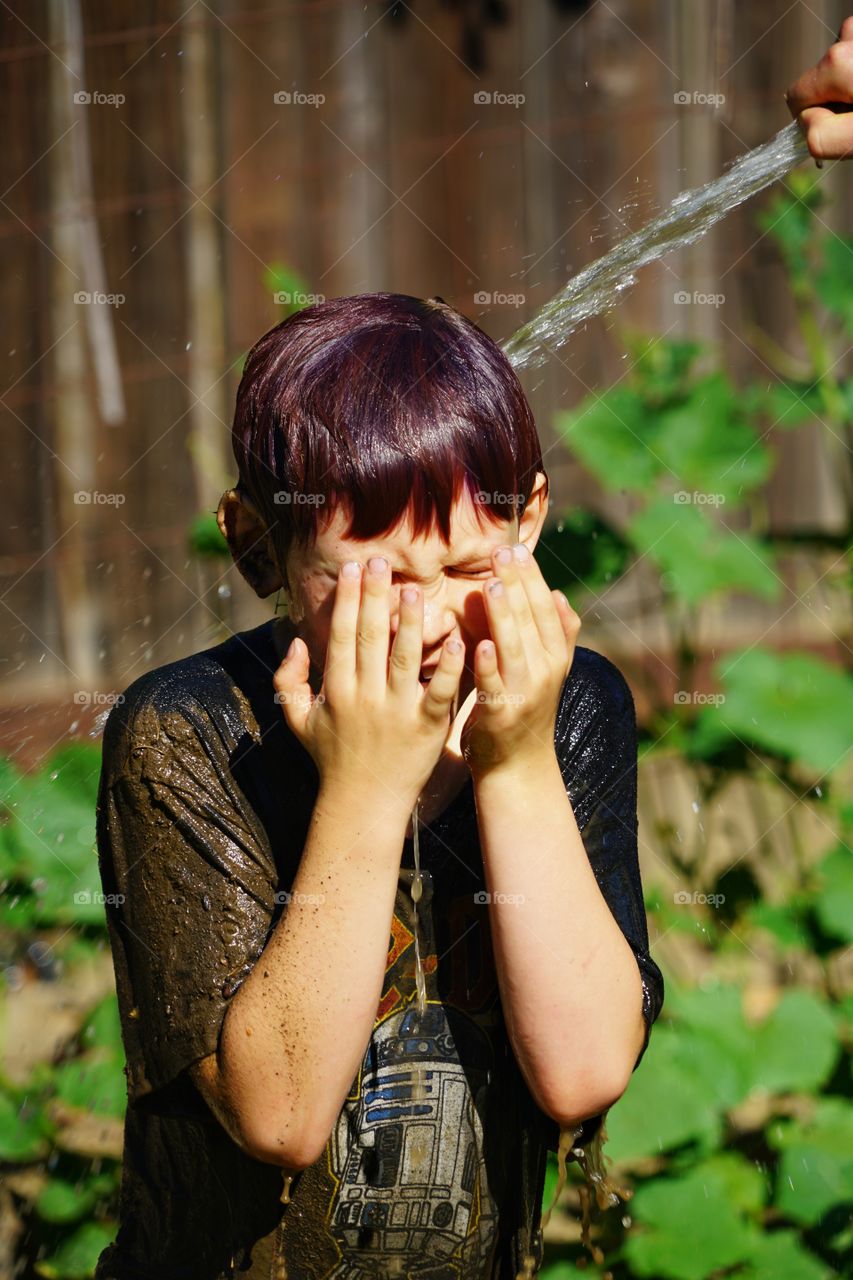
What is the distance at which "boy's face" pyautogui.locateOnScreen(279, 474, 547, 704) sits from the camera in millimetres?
1270

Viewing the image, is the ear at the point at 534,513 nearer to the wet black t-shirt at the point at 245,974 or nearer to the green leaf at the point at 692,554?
the wet black t-shirt at the point at 245,974

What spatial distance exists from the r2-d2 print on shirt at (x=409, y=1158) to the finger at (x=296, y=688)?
12.9 inches

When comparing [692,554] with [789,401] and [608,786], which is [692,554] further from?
[608,786]

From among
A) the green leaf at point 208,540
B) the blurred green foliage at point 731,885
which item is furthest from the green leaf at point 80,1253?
the green leaf at point 208,540

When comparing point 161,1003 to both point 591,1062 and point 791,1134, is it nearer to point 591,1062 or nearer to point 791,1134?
point 591,1062

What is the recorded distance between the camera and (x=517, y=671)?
1238 mm

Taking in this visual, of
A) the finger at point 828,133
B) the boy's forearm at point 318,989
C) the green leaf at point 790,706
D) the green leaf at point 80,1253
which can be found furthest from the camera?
the green leaf at point 790,706

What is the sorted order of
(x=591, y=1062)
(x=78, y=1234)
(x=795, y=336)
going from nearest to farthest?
1. (x=591, y=1062)
2. (x=78, y=1234)
3. (x=795, y=336)

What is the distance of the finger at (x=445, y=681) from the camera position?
1224 millimetres

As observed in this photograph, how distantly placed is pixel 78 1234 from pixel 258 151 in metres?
2.86

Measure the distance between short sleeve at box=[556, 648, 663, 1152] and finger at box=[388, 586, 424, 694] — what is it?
0.97ft

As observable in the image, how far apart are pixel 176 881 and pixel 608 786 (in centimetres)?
46

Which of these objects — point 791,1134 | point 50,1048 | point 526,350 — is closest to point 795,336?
point 526,350

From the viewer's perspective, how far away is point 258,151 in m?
3.88
